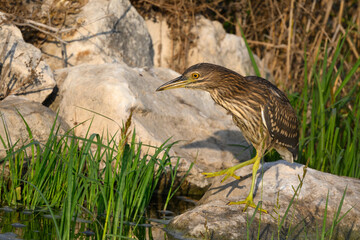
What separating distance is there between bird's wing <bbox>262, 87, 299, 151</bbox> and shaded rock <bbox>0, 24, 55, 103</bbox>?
2.45m

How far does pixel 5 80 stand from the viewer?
5973mm

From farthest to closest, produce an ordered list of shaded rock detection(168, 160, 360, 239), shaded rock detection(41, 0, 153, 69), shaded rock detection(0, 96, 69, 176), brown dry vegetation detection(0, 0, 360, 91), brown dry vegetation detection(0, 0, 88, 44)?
brown dry vegetation detection(0, 0, 360, 91) < shaded rock detection(41, 0, 153, 69) < brown dry vegetation detection(0, 0, 88, 44) < shaded rock detection(0, 96, 69, 176) < shaded rock detection(168, 160, 360, 239)

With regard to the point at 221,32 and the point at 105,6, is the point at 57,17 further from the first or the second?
the point at 221,32

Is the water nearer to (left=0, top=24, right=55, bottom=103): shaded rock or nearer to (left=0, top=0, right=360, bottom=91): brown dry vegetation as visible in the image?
(left=0, top=24, right=55, bottom=103): shaded rock

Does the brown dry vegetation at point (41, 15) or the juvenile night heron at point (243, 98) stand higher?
the brown dry vegetation at point (41, 15)

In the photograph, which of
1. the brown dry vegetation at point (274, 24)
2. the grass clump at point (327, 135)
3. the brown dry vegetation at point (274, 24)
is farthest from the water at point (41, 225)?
the brown dry vegetation at point (274, 24)

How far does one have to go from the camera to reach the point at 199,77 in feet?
16.5

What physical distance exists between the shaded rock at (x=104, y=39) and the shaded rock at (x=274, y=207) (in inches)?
106

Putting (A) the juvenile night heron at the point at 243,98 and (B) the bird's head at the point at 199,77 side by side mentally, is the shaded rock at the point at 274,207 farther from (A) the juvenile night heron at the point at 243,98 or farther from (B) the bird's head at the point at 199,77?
(B) the bird's head at the point at 199,77

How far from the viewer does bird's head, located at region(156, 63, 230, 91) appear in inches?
198

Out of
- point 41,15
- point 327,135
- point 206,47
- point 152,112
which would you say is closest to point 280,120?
point 327,135

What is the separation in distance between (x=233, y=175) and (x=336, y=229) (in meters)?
1.17

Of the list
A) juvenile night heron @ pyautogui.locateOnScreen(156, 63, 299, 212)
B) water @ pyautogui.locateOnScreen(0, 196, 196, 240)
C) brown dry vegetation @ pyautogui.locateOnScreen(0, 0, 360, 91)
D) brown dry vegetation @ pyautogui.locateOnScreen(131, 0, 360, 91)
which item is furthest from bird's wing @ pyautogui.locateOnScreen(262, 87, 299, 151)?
brown dry vegetation @ pyautogui.locateOnScreen(131, 0, 360, 91)

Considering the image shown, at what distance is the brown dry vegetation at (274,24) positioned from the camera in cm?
826
